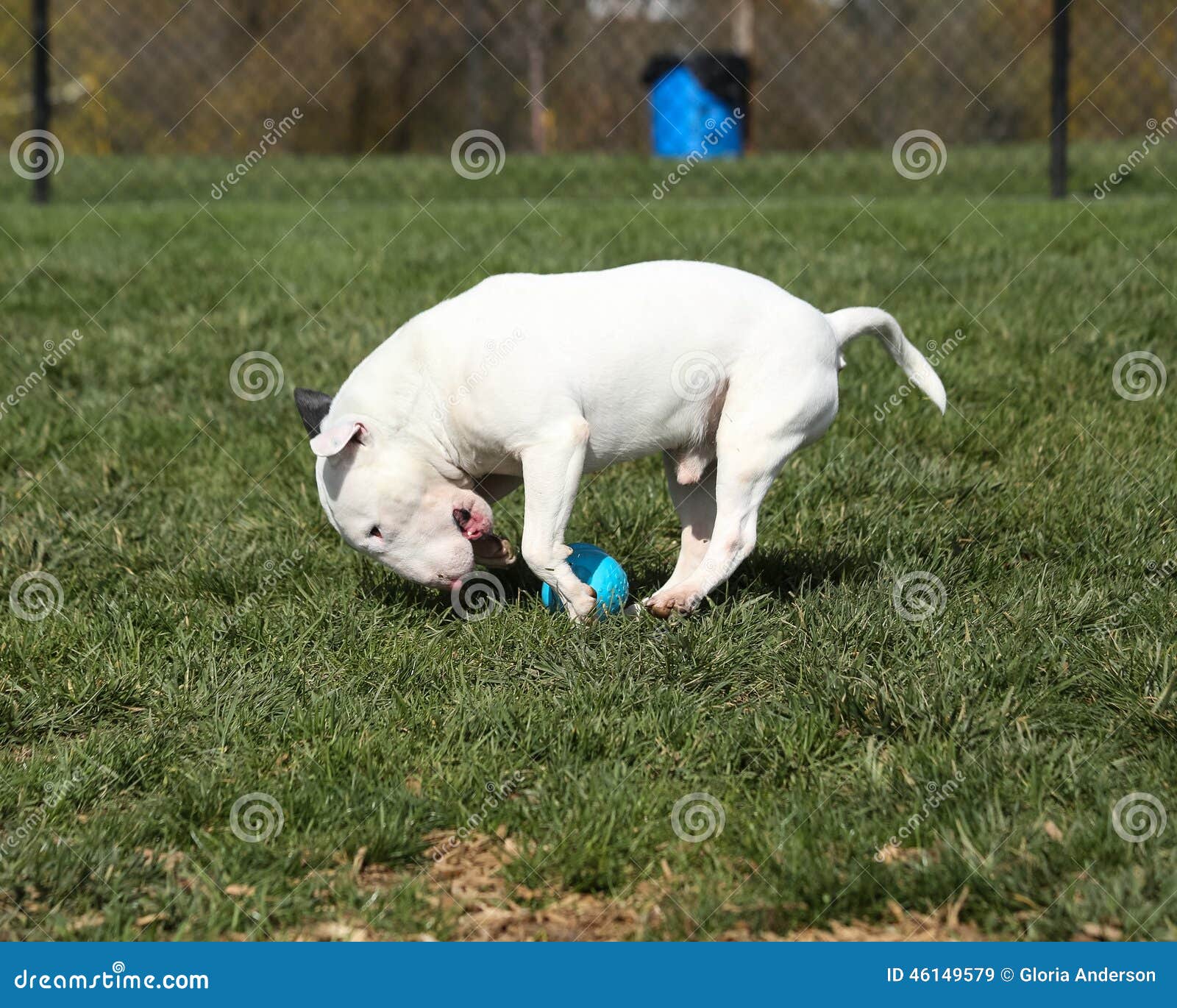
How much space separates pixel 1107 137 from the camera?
542 inches

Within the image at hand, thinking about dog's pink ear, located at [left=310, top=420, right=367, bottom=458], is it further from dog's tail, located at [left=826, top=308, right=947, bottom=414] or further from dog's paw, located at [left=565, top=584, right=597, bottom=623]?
dog's tail, located at [left=826, top=308, right=947, bottom=414]

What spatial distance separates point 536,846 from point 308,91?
1764cm

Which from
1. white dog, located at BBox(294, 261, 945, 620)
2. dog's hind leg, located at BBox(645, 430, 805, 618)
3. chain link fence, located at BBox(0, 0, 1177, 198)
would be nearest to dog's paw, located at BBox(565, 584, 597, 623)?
white dog, located at BBox(294, 261, 945, 620)

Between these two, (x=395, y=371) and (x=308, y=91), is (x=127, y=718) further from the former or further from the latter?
(x=308, y=91)

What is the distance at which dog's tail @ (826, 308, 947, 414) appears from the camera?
3.89 m

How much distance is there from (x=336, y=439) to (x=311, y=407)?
0.40m

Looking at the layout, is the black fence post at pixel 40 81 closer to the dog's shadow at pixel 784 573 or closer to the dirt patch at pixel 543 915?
the dog's shadow at pixel 784 573

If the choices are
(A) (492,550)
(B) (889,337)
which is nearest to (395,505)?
(A) (492,550)

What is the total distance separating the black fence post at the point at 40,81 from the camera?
10.5m

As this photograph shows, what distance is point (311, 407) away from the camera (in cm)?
371

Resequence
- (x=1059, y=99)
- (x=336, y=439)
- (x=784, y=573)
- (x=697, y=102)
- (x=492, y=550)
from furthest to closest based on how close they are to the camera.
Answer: (x=697, y=102)
(x=1059, y=99)
(x=784, y=573)
(x=492, y=550)
(x=336, y=439)

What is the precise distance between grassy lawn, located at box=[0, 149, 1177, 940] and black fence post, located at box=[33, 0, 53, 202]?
5.02 metres

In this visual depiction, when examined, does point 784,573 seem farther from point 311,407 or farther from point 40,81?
point 40,81

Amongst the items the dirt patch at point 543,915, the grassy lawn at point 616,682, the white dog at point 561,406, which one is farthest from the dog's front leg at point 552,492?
the dirt patch at point 543,915
